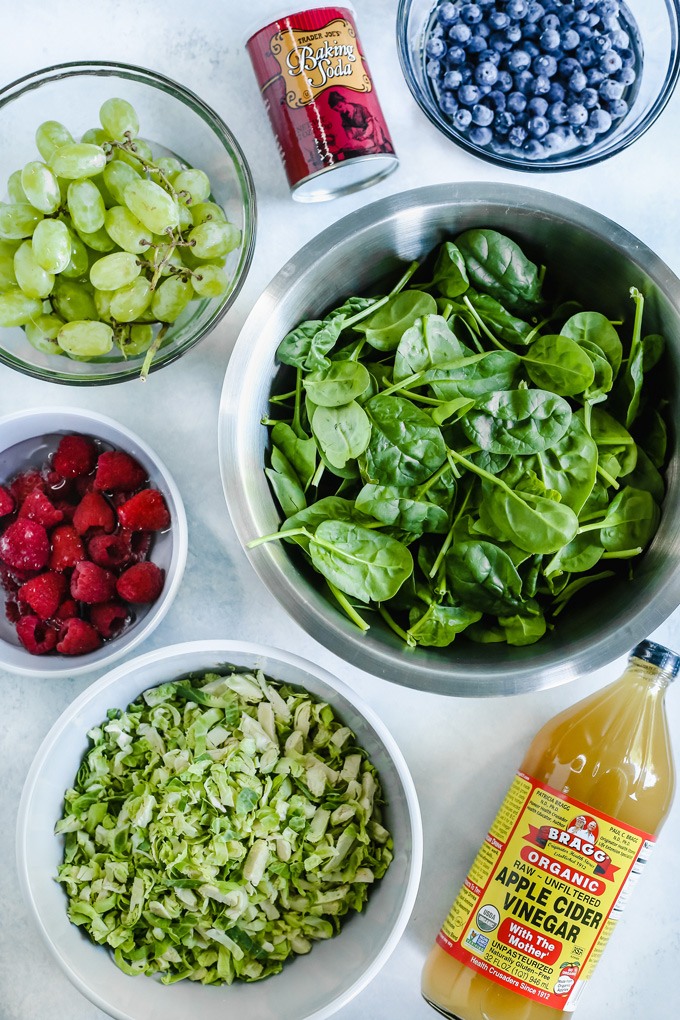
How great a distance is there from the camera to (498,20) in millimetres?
959

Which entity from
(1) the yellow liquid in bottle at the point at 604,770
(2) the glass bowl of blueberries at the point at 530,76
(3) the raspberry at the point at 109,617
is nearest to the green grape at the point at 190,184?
(2) the glass bowl of blueberries at the point at 530,76

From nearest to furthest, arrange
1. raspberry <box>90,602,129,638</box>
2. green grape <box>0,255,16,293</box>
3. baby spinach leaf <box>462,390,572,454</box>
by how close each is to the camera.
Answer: baby spinach leaf <box>462,390,572,454</box> → green grape <box>0,255,16,293</box> → raspberry <box>90,602,129,638</box>

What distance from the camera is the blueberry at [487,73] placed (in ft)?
3.16

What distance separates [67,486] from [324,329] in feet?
1.42

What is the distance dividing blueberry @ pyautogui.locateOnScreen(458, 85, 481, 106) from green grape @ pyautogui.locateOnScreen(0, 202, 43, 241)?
1.80 feet

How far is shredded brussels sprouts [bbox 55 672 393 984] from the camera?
0.94m

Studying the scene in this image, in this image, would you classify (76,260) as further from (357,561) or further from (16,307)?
(357,561)

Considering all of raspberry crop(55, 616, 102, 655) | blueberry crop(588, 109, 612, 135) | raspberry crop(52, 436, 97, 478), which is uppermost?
blueberry crop(588, 109, 612, 135)

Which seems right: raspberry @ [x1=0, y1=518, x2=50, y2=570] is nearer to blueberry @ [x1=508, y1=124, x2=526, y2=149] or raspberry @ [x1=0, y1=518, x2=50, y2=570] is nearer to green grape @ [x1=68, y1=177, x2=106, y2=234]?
green grape @ [x1=68, y1=177, x2=106, y2=234]

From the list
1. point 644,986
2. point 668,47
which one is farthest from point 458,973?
point 668,47

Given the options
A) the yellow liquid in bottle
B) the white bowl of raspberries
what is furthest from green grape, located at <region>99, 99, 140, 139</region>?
the yellow liquid in bottle

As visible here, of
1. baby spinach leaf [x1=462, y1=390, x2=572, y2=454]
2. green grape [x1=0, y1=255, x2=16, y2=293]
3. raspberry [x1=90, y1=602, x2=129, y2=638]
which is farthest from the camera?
raspberry [x1=90, y1=602, x2=129, y2=638]

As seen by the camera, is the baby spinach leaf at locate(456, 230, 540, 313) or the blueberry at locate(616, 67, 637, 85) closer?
the baby spinach leaf at locate(456, 230, 540, 313)

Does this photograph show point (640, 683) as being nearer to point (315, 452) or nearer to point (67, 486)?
point (315, 452)
